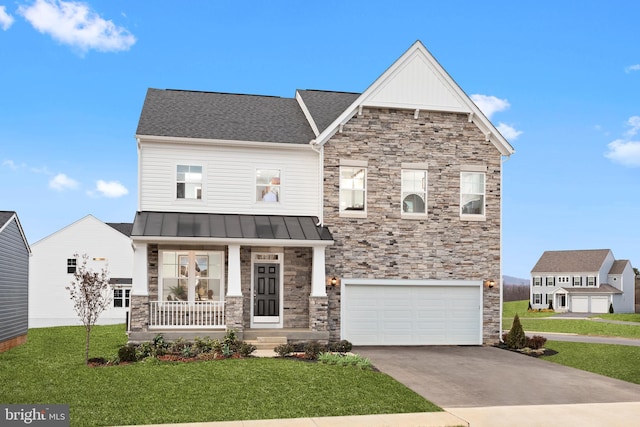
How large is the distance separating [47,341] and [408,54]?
19.5 m

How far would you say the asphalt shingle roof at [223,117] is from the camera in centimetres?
2167

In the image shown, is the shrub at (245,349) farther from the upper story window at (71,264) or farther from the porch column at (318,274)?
the upper story window at (71,264)

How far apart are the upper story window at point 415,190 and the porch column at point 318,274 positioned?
→ 399cm

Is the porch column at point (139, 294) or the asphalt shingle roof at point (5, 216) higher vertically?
the asphalt shingle roof at point (5, 216)

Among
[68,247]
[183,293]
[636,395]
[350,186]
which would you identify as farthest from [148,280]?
[68,247]

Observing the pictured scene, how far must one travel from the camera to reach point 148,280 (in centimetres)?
2047

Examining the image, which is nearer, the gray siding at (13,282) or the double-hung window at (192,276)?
the double-hung window at (192,276)

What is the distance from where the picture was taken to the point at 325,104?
25.0 m

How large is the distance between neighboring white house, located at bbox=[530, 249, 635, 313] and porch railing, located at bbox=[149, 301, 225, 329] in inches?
2232

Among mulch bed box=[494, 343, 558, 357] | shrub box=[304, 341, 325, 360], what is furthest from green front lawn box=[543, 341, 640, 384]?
shrub box=[304, 341, 325, 360]

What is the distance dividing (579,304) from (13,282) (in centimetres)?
6066

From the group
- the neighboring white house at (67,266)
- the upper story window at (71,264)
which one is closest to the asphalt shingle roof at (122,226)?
the neighboring white house at (67,266)

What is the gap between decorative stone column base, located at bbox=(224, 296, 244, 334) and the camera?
19266mm

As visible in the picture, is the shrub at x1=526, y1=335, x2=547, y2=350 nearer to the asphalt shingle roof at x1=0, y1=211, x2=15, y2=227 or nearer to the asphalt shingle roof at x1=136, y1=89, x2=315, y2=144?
the asphalt shingle roof at x1=136, y1=89, x2=315, y2=144
